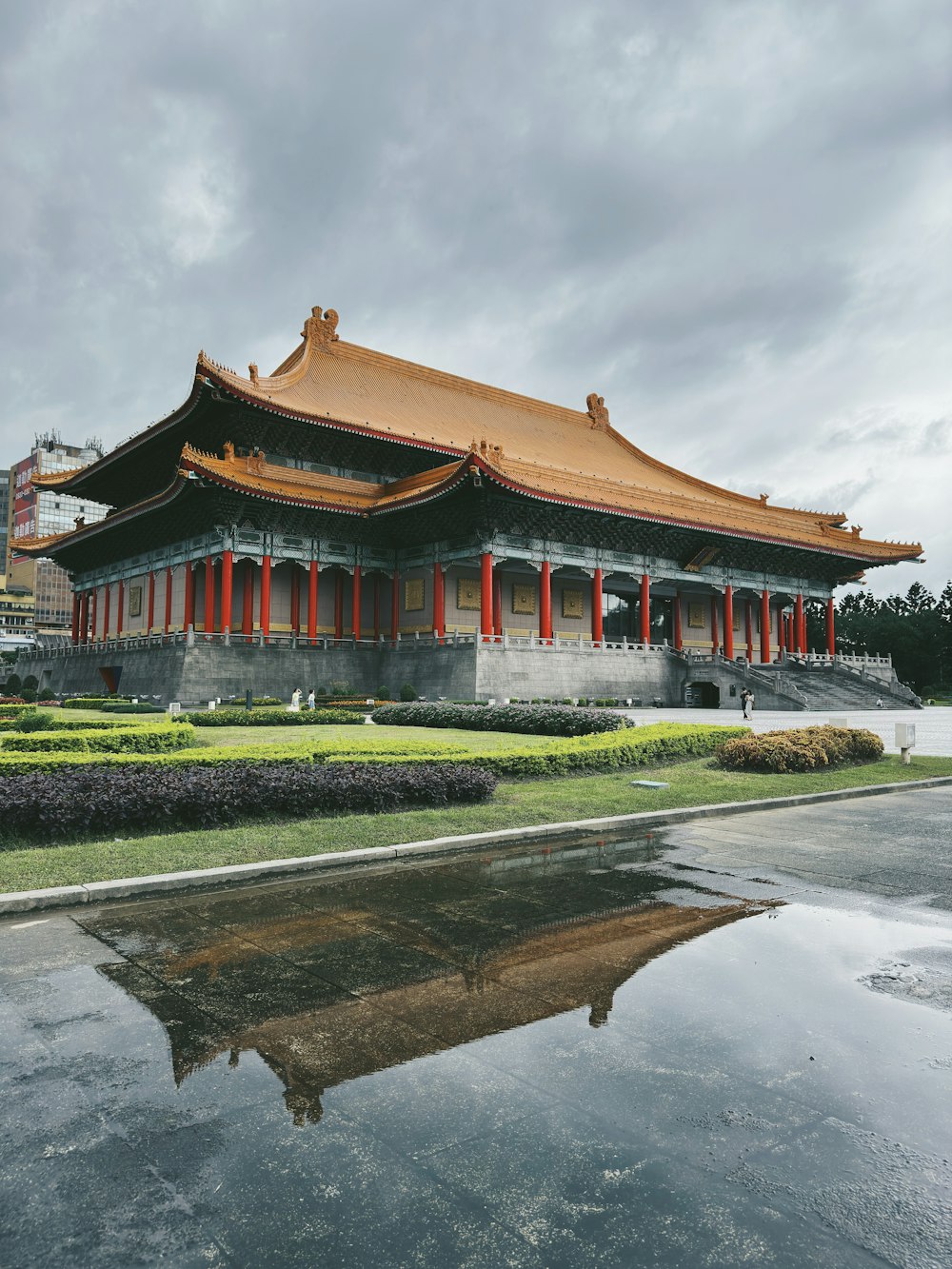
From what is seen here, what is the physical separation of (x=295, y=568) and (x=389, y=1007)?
32.1 m

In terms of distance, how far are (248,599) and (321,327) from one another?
545 inches

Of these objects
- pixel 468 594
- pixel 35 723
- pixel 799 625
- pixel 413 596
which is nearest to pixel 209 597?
pixel 413 596

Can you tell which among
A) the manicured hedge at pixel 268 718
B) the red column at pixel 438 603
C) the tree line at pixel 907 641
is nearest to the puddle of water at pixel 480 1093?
the manicured hedge at pixel 268 718

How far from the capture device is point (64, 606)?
390ft

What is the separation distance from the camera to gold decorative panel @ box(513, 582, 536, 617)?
124ft

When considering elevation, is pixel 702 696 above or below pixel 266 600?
below

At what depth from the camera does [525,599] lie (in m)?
38.1

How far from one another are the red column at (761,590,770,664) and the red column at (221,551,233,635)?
2661 centimetres

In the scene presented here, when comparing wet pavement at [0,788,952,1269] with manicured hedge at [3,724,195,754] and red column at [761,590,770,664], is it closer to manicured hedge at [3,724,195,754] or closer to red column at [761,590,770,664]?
manicured hedge at [3,724,195,754]

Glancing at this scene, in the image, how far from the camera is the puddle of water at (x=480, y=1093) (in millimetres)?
2562

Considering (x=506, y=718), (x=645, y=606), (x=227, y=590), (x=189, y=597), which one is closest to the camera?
(x=506, y=718)

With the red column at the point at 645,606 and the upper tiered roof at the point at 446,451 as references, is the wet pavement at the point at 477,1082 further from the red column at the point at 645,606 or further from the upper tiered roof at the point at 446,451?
the red column at the point at 645,606

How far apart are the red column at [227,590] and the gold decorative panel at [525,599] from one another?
40.6ft

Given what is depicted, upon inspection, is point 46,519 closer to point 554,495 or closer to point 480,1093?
point 554,495
